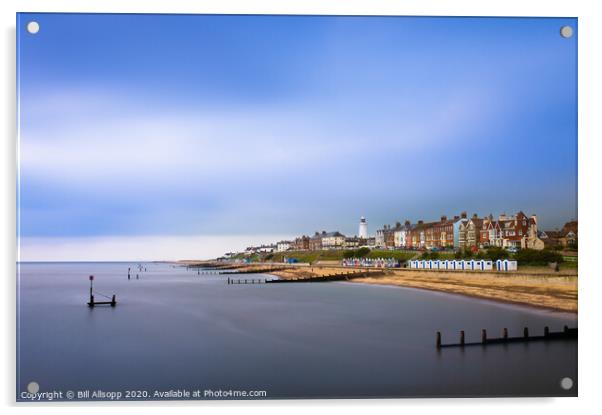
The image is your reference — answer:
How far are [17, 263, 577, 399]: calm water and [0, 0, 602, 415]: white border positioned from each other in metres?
A: 0.12

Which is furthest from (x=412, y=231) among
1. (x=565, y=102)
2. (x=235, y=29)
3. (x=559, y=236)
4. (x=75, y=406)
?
(x=75, y=406)

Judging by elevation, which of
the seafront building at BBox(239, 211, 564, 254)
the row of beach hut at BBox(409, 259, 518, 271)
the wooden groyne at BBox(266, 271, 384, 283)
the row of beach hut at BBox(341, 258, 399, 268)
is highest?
the seafront building at BBox(239, 211, 564, 254)

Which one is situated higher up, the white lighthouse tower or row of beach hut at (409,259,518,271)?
the white lighthouse tower

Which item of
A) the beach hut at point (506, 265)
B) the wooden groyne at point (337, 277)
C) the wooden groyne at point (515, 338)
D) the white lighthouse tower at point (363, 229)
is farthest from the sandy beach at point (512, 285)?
the wooden groyne at point (337, 277)

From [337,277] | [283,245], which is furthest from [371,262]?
[337,277]

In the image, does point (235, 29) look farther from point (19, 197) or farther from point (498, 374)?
point (498, 374)

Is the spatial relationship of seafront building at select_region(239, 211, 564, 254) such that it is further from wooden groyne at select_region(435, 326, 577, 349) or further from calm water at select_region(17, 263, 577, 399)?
wooden groyne at select_region(435, 326, 577, 349)

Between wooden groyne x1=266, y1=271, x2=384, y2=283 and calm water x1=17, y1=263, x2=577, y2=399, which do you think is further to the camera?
wooden groyne x1=266, y1=271, x2=384, y2=283

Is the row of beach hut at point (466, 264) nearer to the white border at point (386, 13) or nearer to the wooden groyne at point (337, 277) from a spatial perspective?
the white border at point (386, 13)

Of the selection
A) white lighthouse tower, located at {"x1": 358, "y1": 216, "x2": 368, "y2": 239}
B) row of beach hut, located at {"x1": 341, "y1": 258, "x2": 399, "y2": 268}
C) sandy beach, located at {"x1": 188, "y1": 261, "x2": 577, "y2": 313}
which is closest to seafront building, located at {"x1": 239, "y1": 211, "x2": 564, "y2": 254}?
white lighthouse tower, located at {"x1": 358, "y1": 216, "x2": 368, "y2": 239}

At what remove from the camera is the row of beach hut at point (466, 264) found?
599cm

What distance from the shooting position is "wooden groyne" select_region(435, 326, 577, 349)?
4621 mm

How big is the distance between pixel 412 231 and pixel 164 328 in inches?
158

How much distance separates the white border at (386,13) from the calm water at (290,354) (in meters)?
0.12
